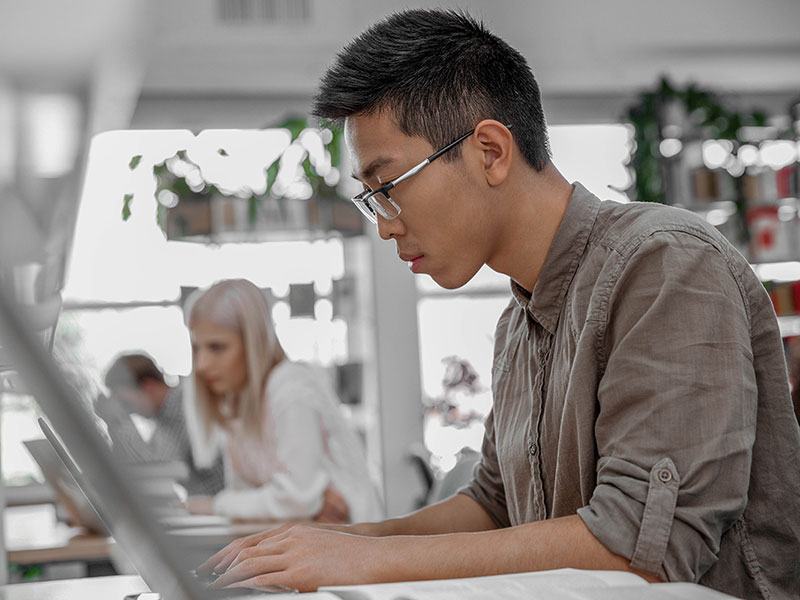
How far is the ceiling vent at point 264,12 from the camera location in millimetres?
4629

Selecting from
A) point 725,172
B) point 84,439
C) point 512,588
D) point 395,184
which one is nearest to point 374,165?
point 395,184

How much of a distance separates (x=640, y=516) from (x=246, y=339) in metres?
2.36

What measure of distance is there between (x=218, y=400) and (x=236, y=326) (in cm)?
28

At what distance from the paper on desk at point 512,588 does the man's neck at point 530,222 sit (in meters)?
0.49

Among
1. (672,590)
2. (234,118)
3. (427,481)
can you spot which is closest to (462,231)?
(672,590)

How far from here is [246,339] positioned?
3.13 metres

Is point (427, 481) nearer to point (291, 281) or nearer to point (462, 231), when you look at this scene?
point (291, 281)

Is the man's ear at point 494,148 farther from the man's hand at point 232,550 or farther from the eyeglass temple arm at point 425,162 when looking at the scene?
the man's hand at point 232,550

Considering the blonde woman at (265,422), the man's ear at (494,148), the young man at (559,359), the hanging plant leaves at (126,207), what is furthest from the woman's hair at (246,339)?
the man's ear at (494,148)

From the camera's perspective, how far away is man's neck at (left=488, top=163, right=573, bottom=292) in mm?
1213

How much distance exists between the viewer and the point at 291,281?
4793 mm

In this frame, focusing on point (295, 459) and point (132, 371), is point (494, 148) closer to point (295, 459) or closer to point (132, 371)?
point (295, 459)

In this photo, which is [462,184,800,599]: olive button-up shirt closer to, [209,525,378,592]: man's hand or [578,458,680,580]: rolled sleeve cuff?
[578,458,680,580]: rolled sleeve cuff

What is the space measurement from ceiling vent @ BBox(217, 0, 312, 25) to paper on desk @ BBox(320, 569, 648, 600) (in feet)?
13.9
